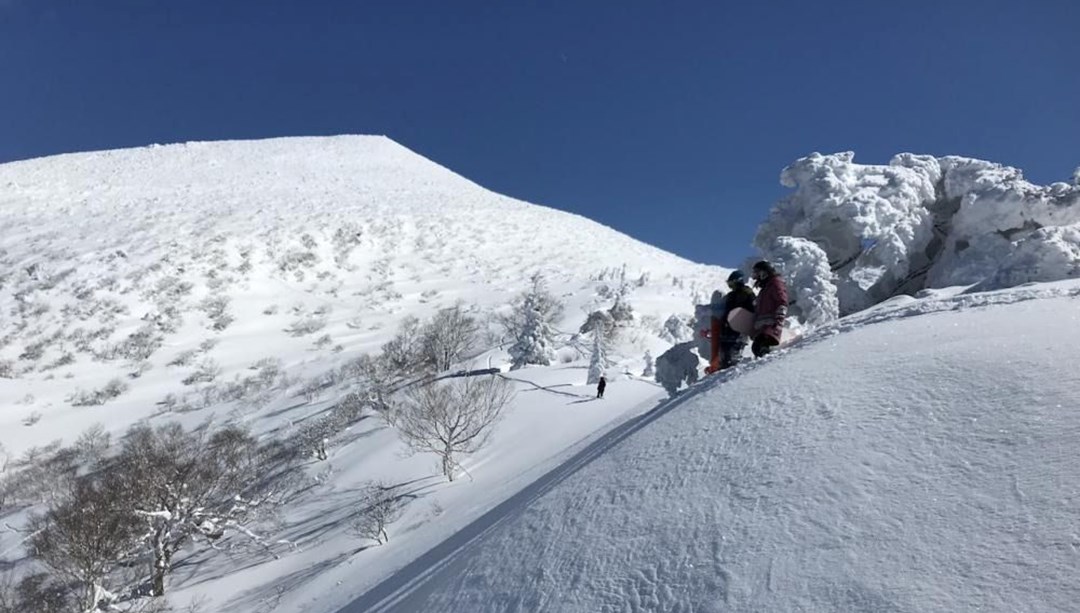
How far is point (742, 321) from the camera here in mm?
7789

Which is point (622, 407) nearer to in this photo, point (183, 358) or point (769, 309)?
point (769, 309)

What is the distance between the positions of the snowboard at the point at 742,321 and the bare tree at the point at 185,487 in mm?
15014

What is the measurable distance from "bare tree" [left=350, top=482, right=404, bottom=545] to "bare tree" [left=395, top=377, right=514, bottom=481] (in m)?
1.62

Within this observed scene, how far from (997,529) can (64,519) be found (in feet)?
60.3

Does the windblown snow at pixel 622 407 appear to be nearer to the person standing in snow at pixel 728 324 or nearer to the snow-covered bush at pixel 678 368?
the snow-covered bush at pixel 678 368

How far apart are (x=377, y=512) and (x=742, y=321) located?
10.4 m

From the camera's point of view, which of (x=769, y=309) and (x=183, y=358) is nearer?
(x=769, y=309)

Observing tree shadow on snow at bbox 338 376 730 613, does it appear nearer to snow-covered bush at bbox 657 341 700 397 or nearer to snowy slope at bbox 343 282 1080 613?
snowy slope at bbox 343 282 1080 613

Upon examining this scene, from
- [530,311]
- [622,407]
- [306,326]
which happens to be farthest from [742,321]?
[306,326]

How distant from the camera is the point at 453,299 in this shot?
123 feet

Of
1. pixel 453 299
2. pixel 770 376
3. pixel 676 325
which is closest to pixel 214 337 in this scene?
pixel 453 299

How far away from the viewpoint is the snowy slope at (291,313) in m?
16.1

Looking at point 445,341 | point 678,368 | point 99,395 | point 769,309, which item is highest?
point 445,341

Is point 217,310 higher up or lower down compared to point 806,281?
higher up
